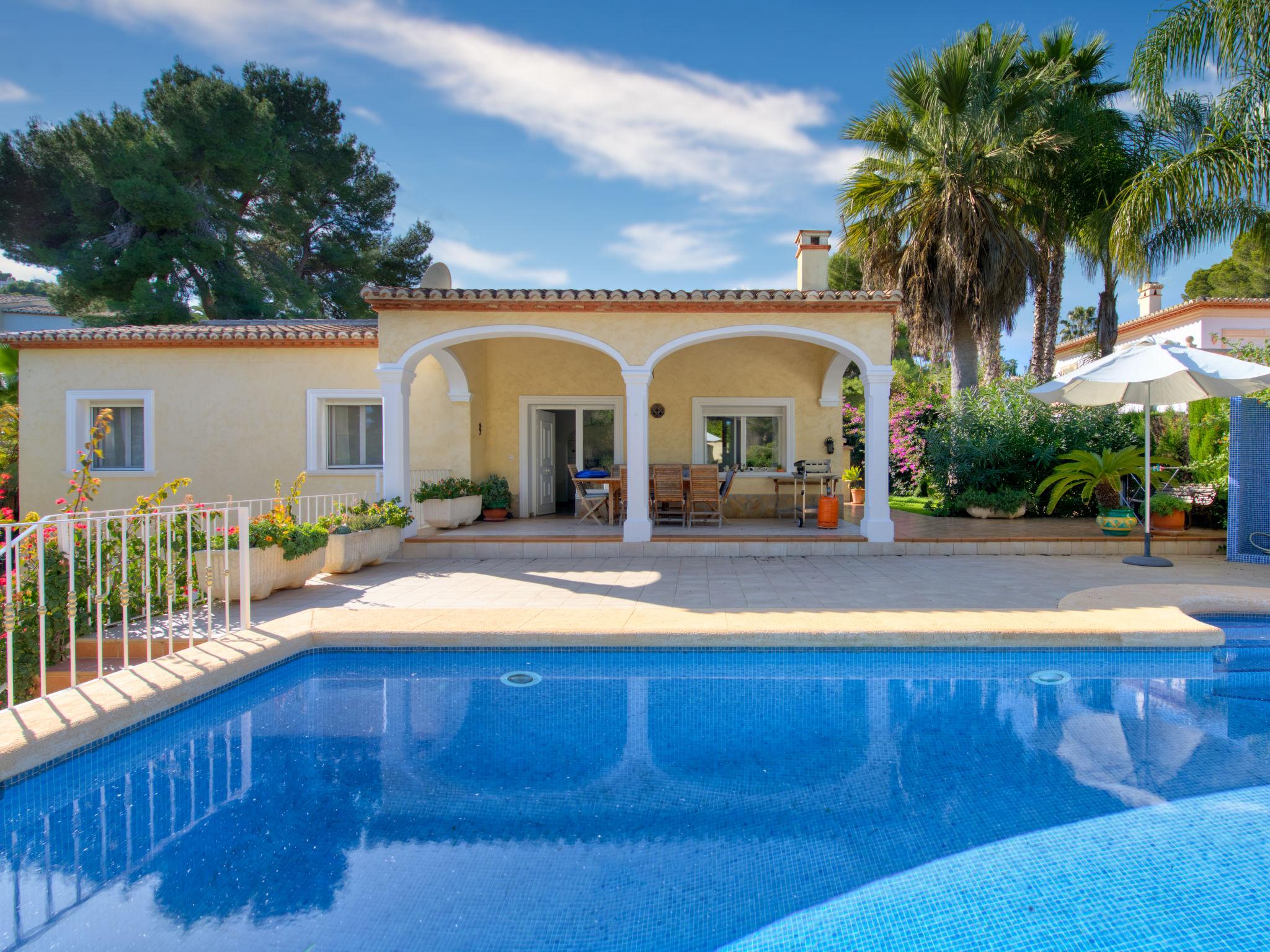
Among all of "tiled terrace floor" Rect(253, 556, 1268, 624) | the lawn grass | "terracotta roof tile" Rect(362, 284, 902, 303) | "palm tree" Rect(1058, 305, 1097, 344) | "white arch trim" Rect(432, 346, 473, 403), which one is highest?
"palm tree" Rect(1058, 305, 1097, 344)

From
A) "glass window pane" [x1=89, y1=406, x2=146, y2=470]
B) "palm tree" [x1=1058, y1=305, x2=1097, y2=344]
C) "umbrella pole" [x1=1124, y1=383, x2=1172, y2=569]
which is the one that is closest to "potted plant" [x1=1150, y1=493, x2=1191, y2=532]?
"umbrella pole" [x1=1124, y1=383, x2=1172, y2=569]

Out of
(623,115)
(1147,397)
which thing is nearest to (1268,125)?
(1147,397)

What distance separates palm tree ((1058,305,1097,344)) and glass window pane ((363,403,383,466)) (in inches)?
1956

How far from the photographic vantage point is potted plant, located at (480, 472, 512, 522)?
39.7 ft

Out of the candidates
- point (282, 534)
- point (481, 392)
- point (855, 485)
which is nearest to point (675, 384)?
point (481, 392)

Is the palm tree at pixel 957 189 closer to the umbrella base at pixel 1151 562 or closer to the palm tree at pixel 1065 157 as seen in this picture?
the palm tree at pixel 1065 157

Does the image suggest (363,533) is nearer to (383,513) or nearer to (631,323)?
(383,513)

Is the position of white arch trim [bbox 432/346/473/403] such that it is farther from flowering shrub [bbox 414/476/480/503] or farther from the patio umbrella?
the patio umbrella

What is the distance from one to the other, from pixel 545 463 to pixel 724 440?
3.63 meters

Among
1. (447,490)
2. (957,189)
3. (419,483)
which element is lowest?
(447,490)

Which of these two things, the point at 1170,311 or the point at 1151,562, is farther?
the point at 1170,311

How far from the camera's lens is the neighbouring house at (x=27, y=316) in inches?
1057

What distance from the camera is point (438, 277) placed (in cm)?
1117

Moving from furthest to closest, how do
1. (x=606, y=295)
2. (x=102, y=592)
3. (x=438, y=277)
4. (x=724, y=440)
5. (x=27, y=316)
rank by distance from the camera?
(x=27, y=316) < (x=724, y=440) < (x=438, y=277) < (x=606, y=295) < (x=102, y=592)
